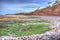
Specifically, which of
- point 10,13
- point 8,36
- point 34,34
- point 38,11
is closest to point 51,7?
point 38,11

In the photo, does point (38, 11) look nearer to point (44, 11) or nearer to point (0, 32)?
point (44, 11)

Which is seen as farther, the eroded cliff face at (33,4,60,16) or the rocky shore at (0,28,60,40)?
the eroded cliff face at (33,4,60,16)

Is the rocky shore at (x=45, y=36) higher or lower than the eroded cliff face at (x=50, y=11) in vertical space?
lower

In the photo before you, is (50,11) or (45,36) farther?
(50,11)

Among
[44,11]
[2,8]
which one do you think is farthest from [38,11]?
[2,8]

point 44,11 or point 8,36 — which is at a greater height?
point 44,11

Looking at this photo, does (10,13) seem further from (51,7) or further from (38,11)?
(51,7)

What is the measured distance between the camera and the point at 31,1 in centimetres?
256

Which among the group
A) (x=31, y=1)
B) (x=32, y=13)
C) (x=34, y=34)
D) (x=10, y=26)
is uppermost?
(x=31, y=1)

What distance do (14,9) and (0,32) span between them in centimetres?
48

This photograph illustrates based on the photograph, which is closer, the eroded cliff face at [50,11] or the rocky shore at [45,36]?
the rocky shore at [45,36]

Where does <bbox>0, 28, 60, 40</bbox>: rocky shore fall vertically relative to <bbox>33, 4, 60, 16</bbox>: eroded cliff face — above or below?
below

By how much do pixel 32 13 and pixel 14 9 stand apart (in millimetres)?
334

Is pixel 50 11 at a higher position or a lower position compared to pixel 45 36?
higher
